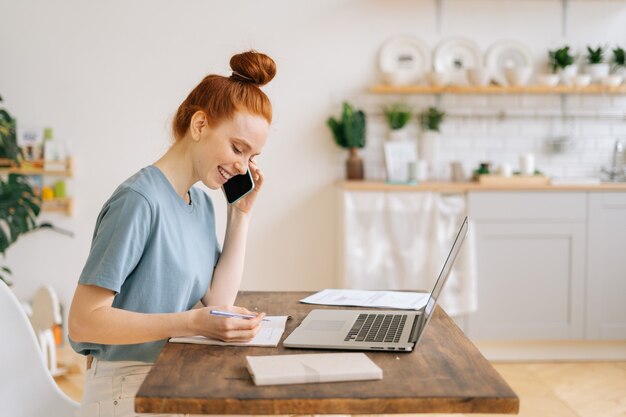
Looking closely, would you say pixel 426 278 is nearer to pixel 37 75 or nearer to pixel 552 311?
pixel 552 311

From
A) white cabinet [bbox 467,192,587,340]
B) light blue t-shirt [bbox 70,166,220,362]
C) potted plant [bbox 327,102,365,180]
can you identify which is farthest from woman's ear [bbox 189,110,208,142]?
potted plant [bbox 327,102,365,180]

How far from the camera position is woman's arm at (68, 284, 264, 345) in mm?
1576

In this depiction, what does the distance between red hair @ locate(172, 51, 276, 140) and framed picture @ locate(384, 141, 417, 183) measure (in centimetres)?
279

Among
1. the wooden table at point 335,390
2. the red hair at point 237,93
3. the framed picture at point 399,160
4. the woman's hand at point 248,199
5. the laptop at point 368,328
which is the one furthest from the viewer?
the framed picture at point 399,160

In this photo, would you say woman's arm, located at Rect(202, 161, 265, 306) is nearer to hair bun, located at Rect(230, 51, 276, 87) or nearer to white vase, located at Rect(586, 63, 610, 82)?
hair bun, located at Rect(230, 51, 276, 87)

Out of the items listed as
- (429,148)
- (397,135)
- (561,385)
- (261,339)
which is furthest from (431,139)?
(261,339)

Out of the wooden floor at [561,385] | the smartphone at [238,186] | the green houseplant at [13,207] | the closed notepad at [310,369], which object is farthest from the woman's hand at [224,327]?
the green houseplant at [13,207]

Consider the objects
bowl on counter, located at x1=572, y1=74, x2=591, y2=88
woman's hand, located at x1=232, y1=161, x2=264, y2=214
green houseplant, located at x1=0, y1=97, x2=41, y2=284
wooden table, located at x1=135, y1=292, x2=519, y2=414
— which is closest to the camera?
wooden table, located at x1=135, y1=292, x2=519, y2=414

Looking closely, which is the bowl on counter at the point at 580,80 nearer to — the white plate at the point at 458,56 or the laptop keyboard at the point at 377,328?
the white plate at the point at 458,56

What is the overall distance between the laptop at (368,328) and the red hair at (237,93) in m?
0.52

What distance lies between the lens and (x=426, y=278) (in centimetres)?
439

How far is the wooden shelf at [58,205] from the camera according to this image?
4.66m

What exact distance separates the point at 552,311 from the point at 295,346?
3.18 m

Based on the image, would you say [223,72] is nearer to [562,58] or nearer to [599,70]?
[562,58]
